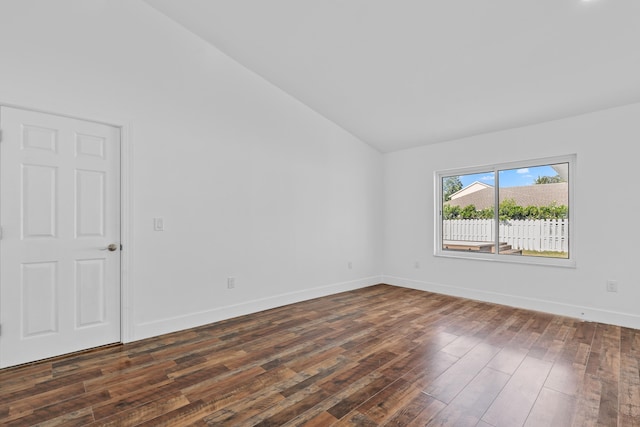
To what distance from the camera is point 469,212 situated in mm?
4766

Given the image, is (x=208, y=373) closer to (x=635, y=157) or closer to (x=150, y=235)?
(x=150, y=235)

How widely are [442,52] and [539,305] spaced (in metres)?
3.23

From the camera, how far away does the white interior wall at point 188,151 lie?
8.73 feet

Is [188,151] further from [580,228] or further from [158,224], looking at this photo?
[580,228]

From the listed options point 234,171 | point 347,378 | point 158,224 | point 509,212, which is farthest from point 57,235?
point 509,212

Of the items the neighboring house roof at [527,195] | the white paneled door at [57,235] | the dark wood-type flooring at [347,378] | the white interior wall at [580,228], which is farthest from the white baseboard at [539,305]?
the white paneled door at [57,235]

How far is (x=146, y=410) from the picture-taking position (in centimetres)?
185

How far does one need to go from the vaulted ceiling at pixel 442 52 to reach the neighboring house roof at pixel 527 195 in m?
0.86

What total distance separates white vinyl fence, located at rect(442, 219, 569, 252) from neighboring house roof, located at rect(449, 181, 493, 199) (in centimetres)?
40

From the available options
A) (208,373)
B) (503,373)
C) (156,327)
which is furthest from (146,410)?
(503,373)

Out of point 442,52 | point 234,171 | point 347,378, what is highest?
point 442,52

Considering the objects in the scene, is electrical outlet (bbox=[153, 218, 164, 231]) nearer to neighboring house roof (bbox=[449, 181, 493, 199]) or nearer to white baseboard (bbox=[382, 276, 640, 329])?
white baseboard (bbox=[382, 276, 640, 329])

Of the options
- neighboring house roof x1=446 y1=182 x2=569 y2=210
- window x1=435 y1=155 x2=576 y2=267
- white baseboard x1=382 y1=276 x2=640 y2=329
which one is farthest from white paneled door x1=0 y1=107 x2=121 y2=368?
neighboring house roof x1=446 y1=182 x2=569 y2=210

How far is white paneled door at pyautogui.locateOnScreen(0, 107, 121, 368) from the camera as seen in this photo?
2457 millimetres
